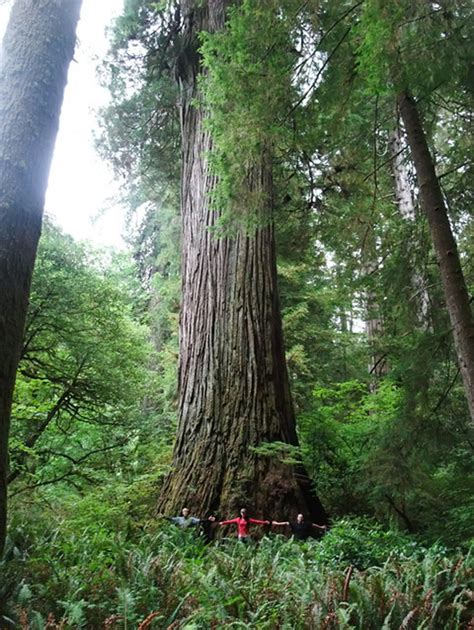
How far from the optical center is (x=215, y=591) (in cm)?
269

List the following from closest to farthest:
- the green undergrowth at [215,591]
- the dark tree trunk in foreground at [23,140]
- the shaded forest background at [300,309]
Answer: the green undergrowth at [215,591]
the dark tree trunk in foreground at [23,140]
the shaded forest background at [300,309]

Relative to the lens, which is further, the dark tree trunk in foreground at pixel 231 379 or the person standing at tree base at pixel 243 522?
the dark tree trunk in foreground at pixel 231 379

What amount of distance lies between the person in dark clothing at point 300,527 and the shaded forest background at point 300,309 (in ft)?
1.77

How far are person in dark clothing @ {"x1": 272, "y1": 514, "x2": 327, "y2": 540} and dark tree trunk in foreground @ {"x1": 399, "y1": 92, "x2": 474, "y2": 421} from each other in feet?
6.65

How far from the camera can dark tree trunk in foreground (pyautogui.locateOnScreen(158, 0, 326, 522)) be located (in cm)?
519

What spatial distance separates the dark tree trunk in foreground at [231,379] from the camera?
204 inches

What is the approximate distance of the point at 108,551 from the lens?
11.5 ft

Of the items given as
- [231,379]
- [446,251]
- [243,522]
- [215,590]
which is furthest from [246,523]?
[446,251]

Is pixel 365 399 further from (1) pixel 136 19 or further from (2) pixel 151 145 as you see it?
(1) pixel 136 19

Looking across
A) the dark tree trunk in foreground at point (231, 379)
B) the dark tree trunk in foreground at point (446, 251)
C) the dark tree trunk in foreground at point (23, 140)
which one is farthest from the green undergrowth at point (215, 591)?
the dark tree trunk in foreground at point (231, 379)

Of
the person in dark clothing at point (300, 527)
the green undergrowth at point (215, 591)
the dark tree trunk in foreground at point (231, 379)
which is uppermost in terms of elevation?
the dark tree trunk in foreground at point (231, 379)

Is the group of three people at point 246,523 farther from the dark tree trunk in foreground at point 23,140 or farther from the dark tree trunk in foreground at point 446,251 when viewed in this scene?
the dark tree trunk in foreground at point 23,140

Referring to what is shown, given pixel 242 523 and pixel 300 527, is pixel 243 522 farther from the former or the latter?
pixel 300 527

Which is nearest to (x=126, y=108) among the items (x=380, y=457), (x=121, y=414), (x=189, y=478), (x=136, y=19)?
(x=136, y=19)
